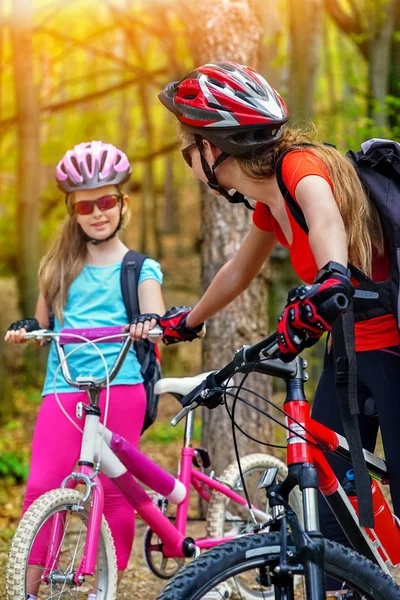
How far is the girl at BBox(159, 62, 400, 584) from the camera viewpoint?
2.69m

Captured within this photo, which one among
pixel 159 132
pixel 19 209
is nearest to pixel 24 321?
pixel 19 209

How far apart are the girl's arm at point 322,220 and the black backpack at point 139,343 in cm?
178

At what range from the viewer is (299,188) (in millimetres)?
2639

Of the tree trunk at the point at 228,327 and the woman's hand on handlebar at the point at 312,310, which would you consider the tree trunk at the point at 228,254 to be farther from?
the woman's hand on handlebar at the point at 312,310

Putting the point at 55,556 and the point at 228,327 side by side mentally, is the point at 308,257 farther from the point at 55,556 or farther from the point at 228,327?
the point at 228,327

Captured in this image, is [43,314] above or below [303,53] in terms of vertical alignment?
below

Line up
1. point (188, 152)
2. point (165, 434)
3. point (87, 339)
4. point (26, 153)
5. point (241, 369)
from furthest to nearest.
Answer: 1. point (26, 153)
2. point (165, 434)
3. point (87, 339)
4. point (188, 152)
5. point (241, 369)

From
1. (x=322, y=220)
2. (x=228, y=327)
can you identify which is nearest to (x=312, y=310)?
(x=322, y=220)

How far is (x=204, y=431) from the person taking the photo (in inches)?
223

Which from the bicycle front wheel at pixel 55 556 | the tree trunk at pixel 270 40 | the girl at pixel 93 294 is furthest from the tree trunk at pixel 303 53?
the bicycle front wheel at pixel 55 556

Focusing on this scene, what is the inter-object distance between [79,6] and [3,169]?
502 centimetres

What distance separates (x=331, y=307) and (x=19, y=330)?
1935mm

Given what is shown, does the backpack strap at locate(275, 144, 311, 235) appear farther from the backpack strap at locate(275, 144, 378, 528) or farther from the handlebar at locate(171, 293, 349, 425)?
the handlebar at locate(171, 293, 349, 425)

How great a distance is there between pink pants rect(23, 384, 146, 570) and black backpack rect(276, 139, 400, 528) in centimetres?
162
